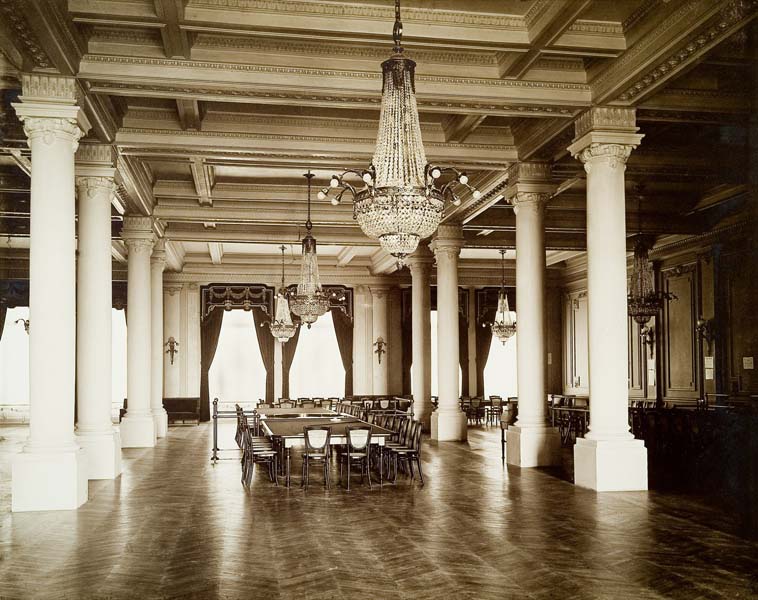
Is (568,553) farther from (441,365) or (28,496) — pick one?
(441,365)

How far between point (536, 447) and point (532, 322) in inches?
64.4

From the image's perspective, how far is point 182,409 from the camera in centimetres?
1939

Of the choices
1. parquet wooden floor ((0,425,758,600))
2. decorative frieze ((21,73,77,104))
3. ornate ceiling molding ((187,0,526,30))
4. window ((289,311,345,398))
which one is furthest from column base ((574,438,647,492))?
window ((289,311,345,398))

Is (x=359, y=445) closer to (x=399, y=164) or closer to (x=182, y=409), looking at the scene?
(x=399, y=164)

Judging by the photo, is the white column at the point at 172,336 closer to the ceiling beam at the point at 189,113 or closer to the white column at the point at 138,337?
the white column at the point at 138,337

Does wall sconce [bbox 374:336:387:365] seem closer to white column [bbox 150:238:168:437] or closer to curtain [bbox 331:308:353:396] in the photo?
curtain [bbox 331:308:353:396]

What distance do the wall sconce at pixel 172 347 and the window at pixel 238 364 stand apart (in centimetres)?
117

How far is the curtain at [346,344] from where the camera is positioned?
21.7 metres

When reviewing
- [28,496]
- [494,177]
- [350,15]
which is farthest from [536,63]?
[28,496]

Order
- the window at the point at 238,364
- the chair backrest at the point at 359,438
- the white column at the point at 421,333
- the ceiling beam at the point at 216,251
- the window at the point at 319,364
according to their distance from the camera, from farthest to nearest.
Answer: the window at the point at 319,364
the window at the point at 238,364
the ceiling beam at the point at 216,251
the white column at the point at 421,333
the chair backrest at the point at 359,438

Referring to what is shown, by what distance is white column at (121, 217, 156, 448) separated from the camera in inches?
530

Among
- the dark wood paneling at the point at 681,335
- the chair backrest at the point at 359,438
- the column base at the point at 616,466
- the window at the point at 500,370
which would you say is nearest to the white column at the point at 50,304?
the chair backrest at the point at 359,438

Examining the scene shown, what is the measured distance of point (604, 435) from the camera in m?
8.43

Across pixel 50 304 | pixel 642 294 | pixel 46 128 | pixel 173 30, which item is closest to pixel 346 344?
pixel 642 294
